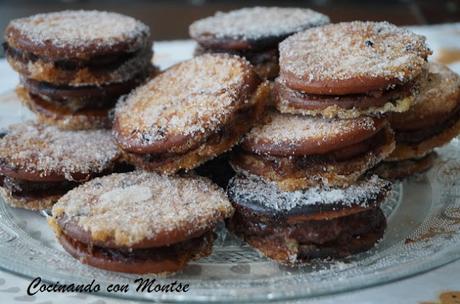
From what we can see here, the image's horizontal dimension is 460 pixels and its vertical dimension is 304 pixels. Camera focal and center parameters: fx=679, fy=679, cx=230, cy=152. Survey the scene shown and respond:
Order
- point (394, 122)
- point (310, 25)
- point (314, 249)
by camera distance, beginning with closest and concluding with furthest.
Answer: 1. point (314, 249)
2. point (394, 122)
3. point (310, 25)

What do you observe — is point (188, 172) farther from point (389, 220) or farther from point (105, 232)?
point (389, 220)

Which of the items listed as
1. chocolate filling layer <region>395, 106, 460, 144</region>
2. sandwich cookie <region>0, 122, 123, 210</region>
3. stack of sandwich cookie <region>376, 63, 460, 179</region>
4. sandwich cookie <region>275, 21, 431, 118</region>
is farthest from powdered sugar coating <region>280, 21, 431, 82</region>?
sandwich cookie <region>0, 122, 123, 210</region>

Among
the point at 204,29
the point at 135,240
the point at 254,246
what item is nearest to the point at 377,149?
the point at 254,246

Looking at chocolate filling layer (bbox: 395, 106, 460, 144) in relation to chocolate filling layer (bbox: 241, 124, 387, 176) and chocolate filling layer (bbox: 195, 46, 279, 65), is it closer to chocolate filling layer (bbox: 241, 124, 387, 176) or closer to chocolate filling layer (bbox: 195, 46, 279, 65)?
chocolate filling layer (bbox: 241, 124, 387, 176)

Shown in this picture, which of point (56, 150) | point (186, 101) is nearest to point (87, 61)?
point (56, 150)

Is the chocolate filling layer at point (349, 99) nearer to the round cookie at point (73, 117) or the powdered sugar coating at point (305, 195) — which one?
the powdered sugar coating at point (305, 195)

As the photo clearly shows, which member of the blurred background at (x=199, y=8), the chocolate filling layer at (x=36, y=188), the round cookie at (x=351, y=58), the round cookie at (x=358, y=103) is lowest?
the blurred background at (x=199, y=8)

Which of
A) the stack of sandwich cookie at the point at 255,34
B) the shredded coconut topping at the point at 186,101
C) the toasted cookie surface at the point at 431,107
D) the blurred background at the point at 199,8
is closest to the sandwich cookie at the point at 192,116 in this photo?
the shredded coconut topping at the point at 186,101
